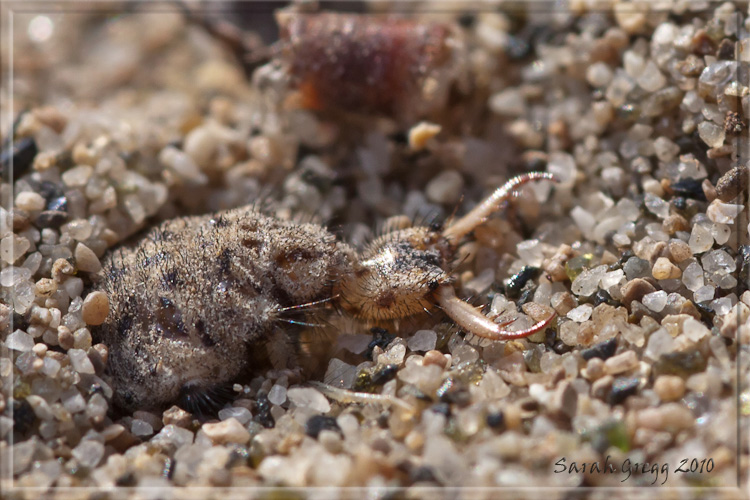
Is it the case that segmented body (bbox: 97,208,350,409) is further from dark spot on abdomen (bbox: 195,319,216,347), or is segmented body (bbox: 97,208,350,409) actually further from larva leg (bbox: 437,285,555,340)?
larva leg (bbox: 437,285,555,340)

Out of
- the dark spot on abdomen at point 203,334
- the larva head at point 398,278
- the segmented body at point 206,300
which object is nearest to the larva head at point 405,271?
the larva head at point 398,278

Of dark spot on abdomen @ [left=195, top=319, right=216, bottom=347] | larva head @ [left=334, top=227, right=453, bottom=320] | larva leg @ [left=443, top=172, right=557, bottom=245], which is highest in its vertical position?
larva leg @ [left=443, top=172, right=557, bottom=245]

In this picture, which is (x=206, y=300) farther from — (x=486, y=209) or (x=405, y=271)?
(x=486, y=209)

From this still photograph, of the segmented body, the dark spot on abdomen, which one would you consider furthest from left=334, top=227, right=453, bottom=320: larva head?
the dark spot on abdomen

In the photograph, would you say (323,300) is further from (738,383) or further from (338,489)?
(738,383)

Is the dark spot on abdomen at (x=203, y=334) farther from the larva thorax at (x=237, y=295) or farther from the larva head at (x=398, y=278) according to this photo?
the larva head at (x=398, y=278)

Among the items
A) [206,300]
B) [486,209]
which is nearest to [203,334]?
[206,300]

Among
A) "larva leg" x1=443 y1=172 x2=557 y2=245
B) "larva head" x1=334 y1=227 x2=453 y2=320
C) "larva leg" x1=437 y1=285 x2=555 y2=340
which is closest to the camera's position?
"larva leg" x1=437 y1=285 x2=555 y2=340

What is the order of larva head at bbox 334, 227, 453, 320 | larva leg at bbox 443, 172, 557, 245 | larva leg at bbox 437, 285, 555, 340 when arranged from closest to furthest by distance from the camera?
1. larva leg at bbox 437, 285, 555, 340
2. larva head at bbox 334, 227, 453, 320
3. larva leg at bbox 443, 172, 557, 245
